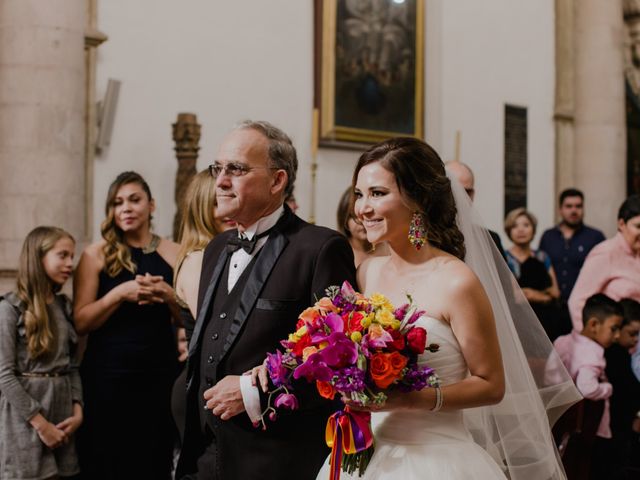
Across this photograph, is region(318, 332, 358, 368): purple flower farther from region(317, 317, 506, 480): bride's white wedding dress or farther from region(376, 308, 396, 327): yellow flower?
region(317, 317, 506, 480): bride's white wedding dress

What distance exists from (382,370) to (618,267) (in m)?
4.28

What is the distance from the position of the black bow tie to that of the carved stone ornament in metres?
9.39

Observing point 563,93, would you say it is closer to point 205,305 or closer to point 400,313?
point 205,305

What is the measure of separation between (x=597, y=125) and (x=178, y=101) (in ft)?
17.6

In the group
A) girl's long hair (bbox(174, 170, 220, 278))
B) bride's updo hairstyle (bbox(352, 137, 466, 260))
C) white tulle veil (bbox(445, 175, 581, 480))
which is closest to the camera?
bride's updo hairstyle (bbox(352, 137, 466, 260))

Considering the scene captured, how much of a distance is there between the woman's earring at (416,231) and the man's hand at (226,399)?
683 mm

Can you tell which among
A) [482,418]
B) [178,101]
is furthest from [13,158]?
[482,418]

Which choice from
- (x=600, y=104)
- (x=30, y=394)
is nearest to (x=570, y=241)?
(x=600, y=104)

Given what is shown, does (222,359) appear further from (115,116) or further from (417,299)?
(115,116)

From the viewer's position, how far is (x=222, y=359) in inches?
124

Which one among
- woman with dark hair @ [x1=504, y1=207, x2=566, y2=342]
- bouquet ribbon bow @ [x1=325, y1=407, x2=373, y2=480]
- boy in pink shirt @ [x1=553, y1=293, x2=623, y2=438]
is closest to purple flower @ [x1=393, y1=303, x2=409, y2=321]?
bouquet ribbon bow @ [x1=325, y1=407, x2=373, y2=480]

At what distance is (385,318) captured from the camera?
2600 millimetres

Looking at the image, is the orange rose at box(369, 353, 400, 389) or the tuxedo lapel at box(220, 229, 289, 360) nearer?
the orange rose at box(369, 353, 400, 389)

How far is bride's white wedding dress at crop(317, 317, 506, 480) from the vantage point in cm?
288
